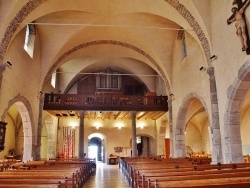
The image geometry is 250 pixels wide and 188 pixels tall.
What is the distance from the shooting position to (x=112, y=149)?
2302 cm

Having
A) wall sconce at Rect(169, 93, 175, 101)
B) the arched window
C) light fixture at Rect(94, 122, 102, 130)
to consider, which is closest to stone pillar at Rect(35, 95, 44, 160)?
the arched window

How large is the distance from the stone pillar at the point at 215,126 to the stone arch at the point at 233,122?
1.49ft

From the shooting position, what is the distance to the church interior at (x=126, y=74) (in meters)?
9.13

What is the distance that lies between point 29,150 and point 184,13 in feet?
34.9

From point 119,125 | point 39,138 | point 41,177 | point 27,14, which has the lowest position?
point 41,177

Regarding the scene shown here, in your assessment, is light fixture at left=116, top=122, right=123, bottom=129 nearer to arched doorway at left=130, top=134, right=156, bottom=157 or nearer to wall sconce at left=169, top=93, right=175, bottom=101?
arched doorway at left=130, top=134, right=156, bottom=157

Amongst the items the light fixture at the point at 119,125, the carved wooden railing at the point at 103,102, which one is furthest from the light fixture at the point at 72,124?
the carved wooden railing at the point at 103,102

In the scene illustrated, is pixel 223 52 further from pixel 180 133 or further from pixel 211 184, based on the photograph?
pixel 180 133

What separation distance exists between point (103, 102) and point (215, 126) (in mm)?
8680

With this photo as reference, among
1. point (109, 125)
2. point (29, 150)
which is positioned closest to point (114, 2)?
→ point (29, 150)

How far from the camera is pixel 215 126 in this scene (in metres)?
9.63

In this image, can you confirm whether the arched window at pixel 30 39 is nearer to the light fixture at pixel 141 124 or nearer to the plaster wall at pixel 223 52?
the plaster wall at pixel 223 52

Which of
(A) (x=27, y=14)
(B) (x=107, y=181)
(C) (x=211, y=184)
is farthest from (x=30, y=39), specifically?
(C) (x=211, y=184)

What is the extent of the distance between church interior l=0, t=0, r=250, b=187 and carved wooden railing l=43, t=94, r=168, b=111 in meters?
0.07
